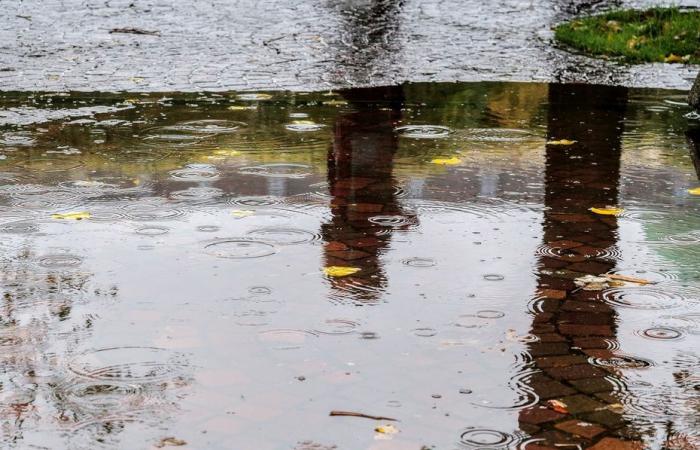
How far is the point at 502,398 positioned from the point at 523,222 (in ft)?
8.25

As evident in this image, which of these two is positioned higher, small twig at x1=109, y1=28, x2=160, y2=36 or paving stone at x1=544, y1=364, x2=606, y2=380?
small twig at x1=109, y1=28, x2=160, y2=36

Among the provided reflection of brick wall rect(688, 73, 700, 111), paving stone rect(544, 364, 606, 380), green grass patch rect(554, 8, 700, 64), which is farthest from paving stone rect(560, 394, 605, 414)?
green grass patch rect(554, 8, 700, 64)

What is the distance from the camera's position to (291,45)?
41.9ft

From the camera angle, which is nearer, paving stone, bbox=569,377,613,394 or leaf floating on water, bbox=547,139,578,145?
paving stone, bbox=569,377,613,394

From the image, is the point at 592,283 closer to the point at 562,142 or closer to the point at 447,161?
the point at 447,161

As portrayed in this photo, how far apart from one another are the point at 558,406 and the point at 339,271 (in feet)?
5.61

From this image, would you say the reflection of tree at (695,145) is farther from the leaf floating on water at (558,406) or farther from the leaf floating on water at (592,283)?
the leaf floating on water at (558,406)

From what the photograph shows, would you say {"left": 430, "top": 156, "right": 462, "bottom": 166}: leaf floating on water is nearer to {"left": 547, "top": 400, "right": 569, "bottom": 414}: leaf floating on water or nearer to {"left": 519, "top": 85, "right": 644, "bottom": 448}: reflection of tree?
{"left": 519, "top": 85, "right": 644, "bottom": 448}: reflection of tree

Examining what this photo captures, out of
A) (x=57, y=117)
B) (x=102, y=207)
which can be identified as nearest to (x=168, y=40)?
(x=57, y=117)

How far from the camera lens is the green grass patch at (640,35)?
477 inches

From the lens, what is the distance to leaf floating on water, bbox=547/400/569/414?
152 inches

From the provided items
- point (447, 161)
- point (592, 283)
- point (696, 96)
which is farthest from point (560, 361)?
point (696, 96)

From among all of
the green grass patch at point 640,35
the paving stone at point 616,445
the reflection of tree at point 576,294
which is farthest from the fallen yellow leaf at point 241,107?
the paving stone at point 616,445

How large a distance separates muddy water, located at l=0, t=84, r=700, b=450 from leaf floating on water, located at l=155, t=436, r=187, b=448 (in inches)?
1.1
